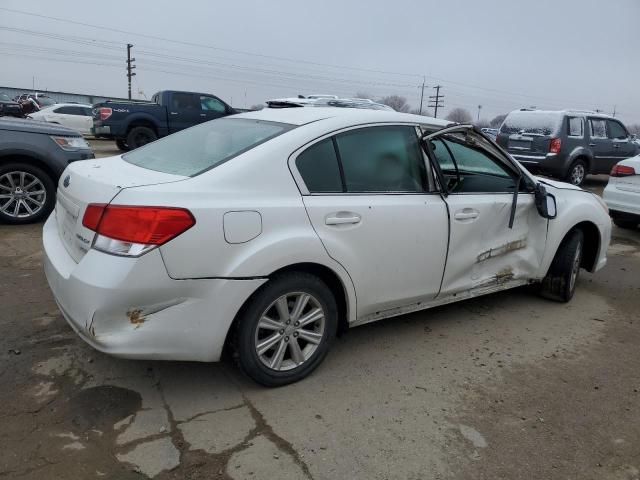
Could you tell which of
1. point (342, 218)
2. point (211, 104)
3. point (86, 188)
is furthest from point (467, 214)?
point (211, 104)

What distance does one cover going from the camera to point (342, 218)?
2920 millimetres

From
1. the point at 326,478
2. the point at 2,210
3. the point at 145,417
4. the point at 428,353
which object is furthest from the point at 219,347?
the point at 2,210

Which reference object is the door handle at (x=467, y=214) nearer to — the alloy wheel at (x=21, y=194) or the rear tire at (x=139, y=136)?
the alloy wheel at (x=21, y=194)

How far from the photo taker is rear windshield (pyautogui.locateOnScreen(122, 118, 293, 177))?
2.87m

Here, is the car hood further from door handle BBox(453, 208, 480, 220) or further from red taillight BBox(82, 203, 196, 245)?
door handle BBox(453, 208, 480, 220)

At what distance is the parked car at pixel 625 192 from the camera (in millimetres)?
7000

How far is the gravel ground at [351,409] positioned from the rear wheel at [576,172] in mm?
8041

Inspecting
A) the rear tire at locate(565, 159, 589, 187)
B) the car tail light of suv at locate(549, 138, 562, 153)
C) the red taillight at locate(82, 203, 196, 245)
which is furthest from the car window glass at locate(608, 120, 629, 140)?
the red taillight at locate(82, 203, 196, 245)

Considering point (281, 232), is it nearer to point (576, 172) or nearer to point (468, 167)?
point (468, 167)

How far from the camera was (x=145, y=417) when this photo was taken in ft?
8.61

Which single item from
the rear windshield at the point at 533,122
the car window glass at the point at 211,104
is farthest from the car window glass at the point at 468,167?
the car window glass at the point at 211,104

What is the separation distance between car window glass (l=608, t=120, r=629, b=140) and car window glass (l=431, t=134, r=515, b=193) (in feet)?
32.2

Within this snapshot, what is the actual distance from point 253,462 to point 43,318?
2.14 metres

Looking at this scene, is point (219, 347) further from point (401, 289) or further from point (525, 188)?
point (525, 188)
